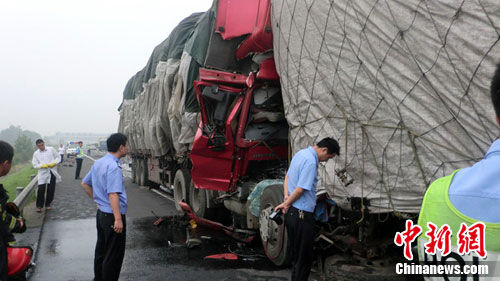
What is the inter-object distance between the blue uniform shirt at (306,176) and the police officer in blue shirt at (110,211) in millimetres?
1647

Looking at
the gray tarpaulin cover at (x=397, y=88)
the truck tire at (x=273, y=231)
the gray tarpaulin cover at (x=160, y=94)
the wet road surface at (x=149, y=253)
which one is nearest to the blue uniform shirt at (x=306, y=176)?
the gray tarpaulin cover at (x=397, y=88)

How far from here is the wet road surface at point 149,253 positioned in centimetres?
446

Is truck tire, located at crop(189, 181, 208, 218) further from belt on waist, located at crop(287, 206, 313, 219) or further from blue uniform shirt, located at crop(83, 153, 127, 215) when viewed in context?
belt on waist, located at crop(287, 206, 313, 219)

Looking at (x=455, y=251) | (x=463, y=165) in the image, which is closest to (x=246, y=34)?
(x=463, y=165)

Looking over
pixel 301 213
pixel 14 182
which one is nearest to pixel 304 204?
pixel 301 213

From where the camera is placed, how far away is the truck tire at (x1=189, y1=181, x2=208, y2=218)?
7.25 m

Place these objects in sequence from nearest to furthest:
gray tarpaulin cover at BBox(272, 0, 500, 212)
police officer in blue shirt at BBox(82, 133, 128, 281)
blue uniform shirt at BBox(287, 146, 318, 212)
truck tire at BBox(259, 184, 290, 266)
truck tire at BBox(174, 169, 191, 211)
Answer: gray tarpaulin cover at BBox(272, 0, 500, 212), blue uniform shirt at BBox(287, 146, 318, 212), police officer in blue shirt at BBox(82, 133, 128, 281), truck tire at BBox(259, 184, 290, 266), truck tire at BBox(174, 169, 191, 211)

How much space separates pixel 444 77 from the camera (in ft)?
9.06

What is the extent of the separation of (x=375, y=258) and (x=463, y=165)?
159cm

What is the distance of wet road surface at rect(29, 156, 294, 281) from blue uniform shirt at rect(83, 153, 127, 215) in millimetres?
1309

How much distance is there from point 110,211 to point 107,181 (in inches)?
11.7

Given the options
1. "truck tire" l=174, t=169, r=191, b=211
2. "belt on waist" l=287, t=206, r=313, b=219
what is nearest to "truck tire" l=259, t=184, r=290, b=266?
"belt on waist" l=287, t=206, r=313, b=219

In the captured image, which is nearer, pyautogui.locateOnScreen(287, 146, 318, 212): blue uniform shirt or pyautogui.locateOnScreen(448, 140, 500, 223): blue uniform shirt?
pyautogui.locateOnScreen(448, 140, 500, 223): blue uniform shirt

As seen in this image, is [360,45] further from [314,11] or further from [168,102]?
[168,102]
